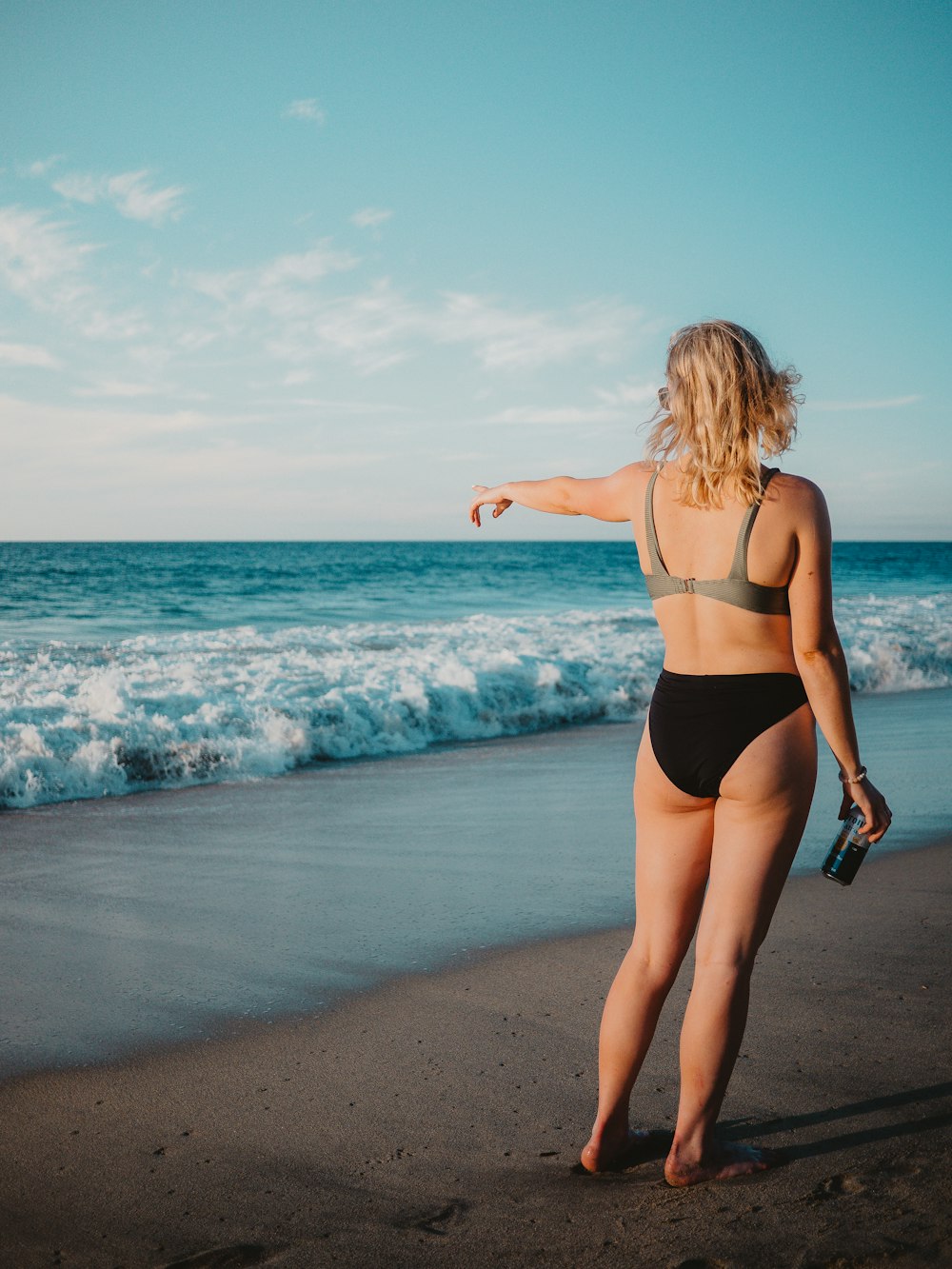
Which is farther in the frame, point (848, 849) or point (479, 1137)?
point (479, 1137)

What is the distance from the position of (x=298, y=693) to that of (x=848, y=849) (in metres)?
7.66

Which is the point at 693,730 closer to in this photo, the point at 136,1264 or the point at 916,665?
the point at 136,1264

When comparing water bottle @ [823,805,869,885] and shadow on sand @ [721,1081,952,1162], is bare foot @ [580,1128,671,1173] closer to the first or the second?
shadow on sand @ [721,1081,952,1162]

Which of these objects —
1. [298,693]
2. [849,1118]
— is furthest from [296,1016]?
[298,693]

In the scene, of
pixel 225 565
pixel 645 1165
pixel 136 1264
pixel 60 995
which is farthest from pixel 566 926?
pixel 225 565

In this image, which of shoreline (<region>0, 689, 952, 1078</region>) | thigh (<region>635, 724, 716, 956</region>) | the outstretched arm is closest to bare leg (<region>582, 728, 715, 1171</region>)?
thigh (<region>635, 724, 716, 956</region>)

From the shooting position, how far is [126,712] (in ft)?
27.0

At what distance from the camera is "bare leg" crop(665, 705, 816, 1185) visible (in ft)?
7.52

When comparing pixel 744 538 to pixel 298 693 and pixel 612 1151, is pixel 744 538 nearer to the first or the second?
pixel 612 1151

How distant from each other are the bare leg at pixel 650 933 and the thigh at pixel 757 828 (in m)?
0.11

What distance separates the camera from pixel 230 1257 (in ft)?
7.07

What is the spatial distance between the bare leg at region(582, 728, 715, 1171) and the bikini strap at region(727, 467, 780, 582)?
19.9 inches

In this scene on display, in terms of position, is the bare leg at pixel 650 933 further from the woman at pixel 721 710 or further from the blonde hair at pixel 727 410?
the blonde hair at pixel 727 410

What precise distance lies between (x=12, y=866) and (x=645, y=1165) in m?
3.96
